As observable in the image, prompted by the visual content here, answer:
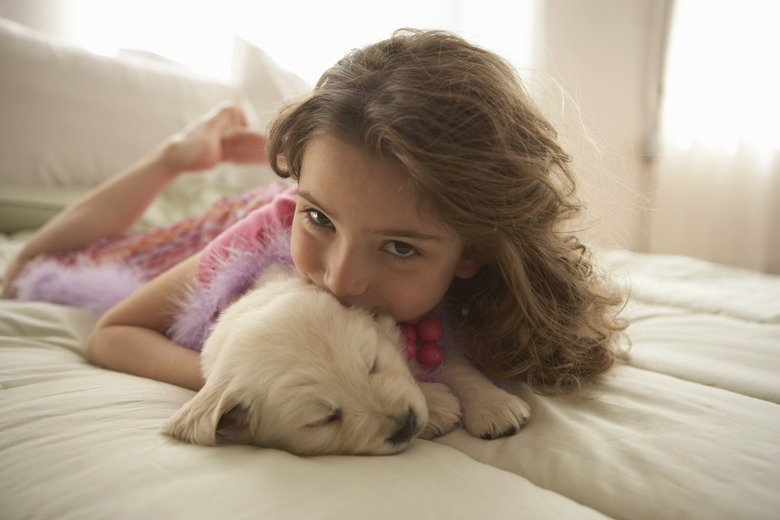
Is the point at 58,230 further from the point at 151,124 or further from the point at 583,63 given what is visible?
the point at 583,63

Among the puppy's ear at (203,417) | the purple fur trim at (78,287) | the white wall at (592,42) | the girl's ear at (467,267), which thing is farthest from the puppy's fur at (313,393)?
the white wall at (592,42)

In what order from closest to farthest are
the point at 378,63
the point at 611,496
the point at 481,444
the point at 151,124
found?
the point at 611,496 < the point at 481,444 < the point at 378,63 < the point at 151,124

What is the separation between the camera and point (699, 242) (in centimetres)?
457

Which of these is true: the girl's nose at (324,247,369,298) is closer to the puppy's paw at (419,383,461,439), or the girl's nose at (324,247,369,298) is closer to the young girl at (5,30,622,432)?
the young girl at (5,30,622,432)

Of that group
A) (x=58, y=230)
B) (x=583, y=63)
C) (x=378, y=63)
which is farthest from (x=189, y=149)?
(x=583, y=63)

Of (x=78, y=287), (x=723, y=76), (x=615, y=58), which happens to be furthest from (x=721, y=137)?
(x=78, y=287)

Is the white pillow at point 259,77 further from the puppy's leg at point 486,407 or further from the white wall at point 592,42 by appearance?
the puppy's leg at point 486,407

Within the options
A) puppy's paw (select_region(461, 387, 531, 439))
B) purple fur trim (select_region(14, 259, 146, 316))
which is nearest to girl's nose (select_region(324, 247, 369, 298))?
puppy's paw (select_region(461, 387, 531, 439))

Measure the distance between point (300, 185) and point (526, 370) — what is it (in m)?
0.75

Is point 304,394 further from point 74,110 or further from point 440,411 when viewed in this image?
point 74,110

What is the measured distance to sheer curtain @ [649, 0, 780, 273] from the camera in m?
4.08

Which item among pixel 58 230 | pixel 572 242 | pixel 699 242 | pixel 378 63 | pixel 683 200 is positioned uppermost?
pixel 378 63

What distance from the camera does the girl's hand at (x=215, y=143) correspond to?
90.2 inches

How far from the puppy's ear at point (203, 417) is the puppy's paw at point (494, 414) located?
497 mm
